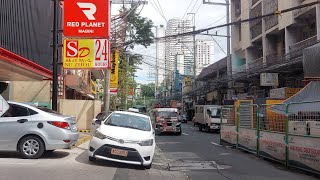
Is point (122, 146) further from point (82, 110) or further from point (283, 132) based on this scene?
point (82, 110)

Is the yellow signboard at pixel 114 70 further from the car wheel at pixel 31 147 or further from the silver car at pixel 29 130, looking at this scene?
the car wheel at pixel 31 147

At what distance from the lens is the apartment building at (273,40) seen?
2922cm

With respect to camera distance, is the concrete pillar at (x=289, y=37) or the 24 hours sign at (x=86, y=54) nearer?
the 24 hours sign at (x=86, y=54)

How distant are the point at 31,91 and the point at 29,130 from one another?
13905 millimetres

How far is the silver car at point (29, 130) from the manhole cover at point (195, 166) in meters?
3.27

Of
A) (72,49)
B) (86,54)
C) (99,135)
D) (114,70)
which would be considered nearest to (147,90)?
(114,70)

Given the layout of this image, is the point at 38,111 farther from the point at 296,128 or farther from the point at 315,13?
the point at 315,13

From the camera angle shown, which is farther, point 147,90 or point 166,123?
point 147,90

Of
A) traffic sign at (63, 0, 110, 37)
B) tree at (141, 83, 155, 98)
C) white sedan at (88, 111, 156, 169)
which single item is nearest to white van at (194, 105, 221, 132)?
traffic sign at (63, 0, 110, 37)

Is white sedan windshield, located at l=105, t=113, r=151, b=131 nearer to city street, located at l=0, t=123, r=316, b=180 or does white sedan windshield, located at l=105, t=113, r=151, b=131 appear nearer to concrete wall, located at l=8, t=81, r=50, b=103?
city street, located at l=0, t=123, r=316, b=180

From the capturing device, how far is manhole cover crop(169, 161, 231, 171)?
12180 millimetres

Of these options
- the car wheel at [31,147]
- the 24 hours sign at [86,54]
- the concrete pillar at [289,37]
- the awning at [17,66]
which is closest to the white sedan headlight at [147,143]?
the car wheel at [31,147]

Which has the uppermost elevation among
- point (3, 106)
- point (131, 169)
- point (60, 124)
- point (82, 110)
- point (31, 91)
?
point (31, 91)

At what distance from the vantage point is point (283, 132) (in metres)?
13.0
